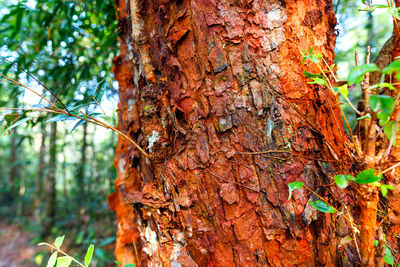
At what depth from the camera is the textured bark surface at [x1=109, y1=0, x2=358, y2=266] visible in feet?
2.60

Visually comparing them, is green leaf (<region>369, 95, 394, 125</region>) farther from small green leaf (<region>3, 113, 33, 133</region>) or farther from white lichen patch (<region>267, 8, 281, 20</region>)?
small green leaf (<region>3, 113, 33, 133</region>)

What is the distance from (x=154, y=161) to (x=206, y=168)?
0.91 ft

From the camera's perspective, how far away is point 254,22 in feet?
2.98

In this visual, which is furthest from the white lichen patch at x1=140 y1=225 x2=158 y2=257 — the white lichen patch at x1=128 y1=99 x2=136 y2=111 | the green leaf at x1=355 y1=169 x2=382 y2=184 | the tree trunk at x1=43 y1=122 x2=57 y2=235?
the tree trunk at x1=43 y1=122 x2=57 y2=235

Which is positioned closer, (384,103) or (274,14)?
(384,103)

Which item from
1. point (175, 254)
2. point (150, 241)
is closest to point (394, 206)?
point (175, 254)

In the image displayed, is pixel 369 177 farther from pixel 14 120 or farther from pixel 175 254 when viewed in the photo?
pixel 14 120

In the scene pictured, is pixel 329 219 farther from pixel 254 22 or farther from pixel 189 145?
pixel 254 22

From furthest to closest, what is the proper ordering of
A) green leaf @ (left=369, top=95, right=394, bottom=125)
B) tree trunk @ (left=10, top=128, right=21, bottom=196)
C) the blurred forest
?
tree trunk @ (left=10, top=128, right=21, bottom=196), the blurred forest, green leaf @ (left=369, top=95, right=394, bottom=125)

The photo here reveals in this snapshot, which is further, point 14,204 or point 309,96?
point 14,204

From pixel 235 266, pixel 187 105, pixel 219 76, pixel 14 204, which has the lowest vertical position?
pixel 14 204

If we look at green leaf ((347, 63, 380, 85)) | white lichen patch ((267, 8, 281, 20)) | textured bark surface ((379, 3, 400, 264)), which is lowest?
textured bark surface ((379, 3, 400, 264))

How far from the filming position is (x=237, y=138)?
0.85m

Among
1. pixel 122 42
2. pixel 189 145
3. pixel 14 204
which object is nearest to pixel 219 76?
pixel 189 145
